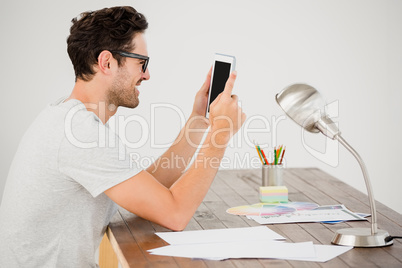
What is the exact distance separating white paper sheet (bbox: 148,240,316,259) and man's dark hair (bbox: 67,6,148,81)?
67 cm

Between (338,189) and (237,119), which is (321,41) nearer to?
(338,189)

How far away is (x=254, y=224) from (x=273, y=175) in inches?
17.7

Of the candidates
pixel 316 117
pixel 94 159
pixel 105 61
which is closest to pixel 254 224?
pixel 316 117

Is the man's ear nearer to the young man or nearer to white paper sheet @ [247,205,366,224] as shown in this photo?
the young man

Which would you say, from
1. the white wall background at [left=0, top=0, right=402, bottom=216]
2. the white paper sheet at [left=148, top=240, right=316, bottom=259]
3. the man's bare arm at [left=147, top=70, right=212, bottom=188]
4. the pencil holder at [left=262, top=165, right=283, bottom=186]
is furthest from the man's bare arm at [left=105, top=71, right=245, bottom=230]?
the white wall background at [left=0, top=0, right=402, bottom=216]

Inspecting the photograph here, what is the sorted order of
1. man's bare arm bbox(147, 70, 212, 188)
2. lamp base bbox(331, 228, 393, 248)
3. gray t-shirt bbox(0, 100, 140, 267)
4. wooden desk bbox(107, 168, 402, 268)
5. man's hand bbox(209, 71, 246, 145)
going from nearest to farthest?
wooden desk bbox(107, 168, 402, 268) → lamp base bbox(331, 228, 393, 248) → gray t-shirt bbox(0, 100, 140, 267) → man's hand bbox(209, 71, 246, 145) → man's bare arm bbox(147, 70, 212, 188)

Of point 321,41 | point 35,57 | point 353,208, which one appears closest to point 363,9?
point 321,41

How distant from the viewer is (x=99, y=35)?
175cm

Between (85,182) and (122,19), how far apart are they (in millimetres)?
564

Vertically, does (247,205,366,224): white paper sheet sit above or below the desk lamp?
below

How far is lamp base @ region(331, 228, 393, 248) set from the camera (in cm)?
145

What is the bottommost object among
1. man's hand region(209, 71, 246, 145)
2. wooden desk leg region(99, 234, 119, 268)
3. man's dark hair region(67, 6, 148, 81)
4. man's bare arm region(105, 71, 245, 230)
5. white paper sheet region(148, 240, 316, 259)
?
wooden desk leg region(99, 234, 119, 268)

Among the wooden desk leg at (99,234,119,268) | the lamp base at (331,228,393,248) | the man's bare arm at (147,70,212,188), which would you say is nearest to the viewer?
the lamp base at (331,228,393,248)

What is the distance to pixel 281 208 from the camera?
1.87 meters
